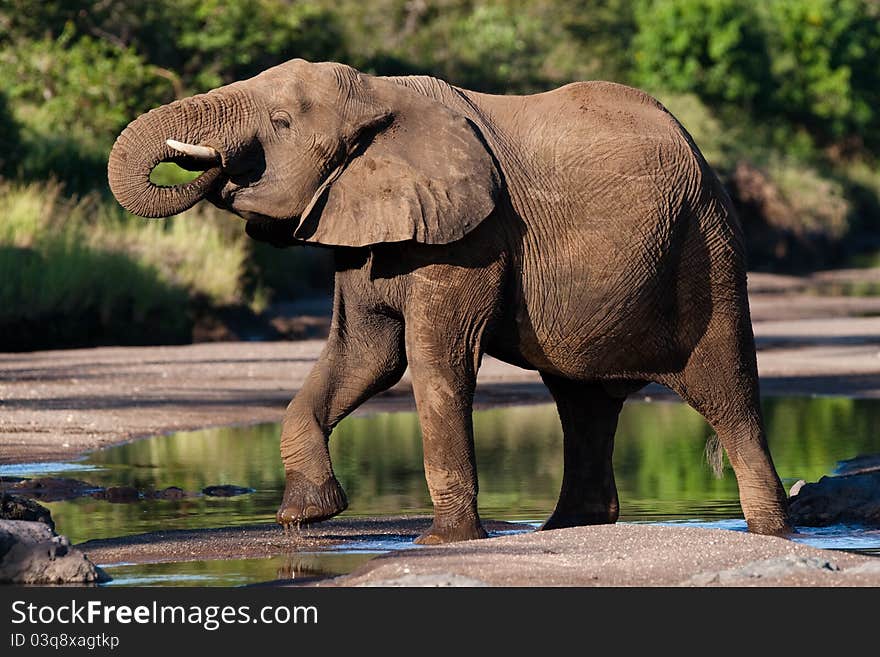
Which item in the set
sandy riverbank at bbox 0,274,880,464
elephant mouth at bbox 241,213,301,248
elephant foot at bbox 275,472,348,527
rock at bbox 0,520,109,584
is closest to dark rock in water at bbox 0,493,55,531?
rock at bbox 0,520,109,584

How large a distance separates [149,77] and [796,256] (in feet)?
60.3

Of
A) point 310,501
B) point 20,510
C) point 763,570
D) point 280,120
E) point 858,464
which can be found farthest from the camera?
point 858,464

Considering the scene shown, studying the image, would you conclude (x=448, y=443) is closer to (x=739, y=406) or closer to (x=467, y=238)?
(x=467, y=238)

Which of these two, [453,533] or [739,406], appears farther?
[739,406]

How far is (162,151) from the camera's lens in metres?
9.55

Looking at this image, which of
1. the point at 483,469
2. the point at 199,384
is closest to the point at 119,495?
the point at 483,469

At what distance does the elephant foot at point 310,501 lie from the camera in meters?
10.2

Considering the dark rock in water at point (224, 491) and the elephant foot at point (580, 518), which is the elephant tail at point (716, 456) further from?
the dark rock in water at point (224, 491)

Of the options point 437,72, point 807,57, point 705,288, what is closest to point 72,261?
point 705,288

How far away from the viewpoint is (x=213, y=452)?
1438 centimetres

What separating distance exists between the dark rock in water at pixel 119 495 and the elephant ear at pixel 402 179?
2.64 m

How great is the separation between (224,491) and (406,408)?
5.34 meters

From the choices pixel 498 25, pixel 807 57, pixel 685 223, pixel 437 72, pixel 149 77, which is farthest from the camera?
pixel 807 57

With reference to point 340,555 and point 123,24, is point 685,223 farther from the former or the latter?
point 123,24
